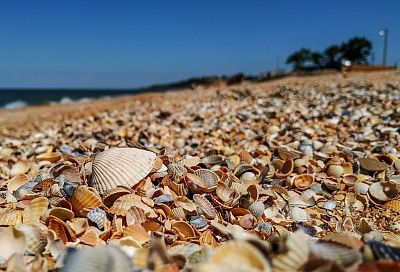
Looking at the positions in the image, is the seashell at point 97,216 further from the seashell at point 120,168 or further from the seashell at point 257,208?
the seashell at point 257,208

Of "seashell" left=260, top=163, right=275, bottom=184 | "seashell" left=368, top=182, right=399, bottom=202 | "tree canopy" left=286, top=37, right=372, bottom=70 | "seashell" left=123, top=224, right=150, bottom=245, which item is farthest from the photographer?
"tree canopy" left=286, top=37, right=372, bottom=70

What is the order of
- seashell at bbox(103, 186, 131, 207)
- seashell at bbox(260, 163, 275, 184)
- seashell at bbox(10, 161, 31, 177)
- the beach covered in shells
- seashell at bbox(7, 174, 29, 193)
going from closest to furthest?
the beach covered in shells
seashell at bbox(103, 186, 131, 207)
seashell at bbox(7, 174, 29, 193)
seashell at bbox(260, 163, 275, 184)
seashell at bbox(10, 161, 31, 177)

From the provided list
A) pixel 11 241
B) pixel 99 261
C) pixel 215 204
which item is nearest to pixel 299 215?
pixel 215 204

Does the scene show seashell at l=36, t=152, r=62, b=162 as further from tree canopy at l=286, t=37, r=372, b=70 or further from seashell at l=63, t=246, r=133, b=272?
tree canopy at l=286, t=37, r=372, b=70

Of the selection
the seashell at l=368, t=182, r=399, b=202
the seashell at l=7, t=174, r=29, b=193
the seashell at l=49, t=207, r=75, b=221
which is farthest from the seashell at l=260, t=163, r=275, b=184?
the seashell at l=7, t=174, r=29, b=193

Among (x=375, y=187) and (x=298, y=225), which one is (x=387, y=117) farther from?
(x=298, y=225)

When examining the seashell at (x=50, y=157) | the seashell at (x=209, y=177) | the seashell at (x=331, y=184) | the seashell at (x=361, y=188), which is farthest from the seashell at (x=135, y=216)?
the seashell at (x=50, y=157)

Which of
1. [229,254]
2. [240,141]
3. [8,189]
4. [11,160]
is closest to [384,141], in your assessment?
[240,141]
